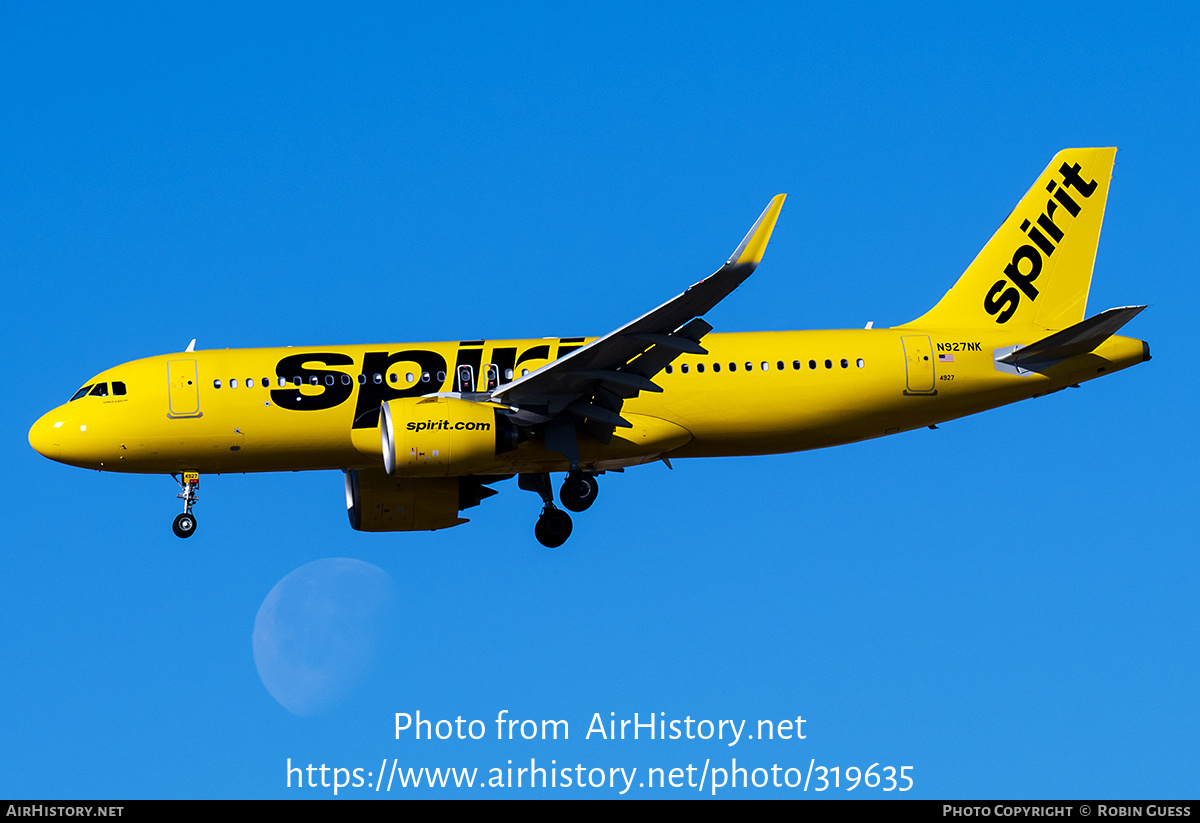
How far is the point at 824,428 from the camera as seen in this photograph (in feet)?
121

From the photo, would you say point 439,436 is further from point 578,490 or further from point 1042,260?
point 1042,260

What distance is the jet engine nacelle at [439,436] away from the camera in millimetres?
33562

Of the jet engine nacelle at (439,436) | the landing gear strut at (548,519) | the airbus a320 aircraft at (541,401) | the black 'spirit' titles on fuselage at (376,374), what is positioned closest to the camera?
the jet engine nacelle at (439,436)

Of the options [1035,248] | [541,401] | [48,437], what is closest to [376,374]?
[541,401]

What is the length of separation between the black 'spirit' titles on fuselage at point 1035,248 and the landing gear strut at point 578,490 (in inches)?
396

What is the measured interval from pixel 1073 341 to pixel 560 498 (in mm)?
11776

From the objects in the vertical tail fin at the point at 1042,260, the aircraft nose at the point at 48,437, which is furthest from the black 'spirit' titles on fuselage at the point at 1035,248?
the aircraft nose at the point at 48,437

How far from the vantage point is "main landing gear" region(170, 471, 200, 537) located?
36344 mm

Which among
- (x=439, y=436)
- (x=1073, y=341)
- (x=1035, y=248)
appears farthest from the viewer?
(x=1035, y=248)

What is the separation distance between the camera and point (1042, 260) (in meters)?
39.5

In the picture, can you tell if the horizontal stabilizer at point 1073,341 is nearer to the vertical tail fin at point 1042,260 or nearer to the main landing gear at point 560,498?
the vertical tail fin at point 1042,260
